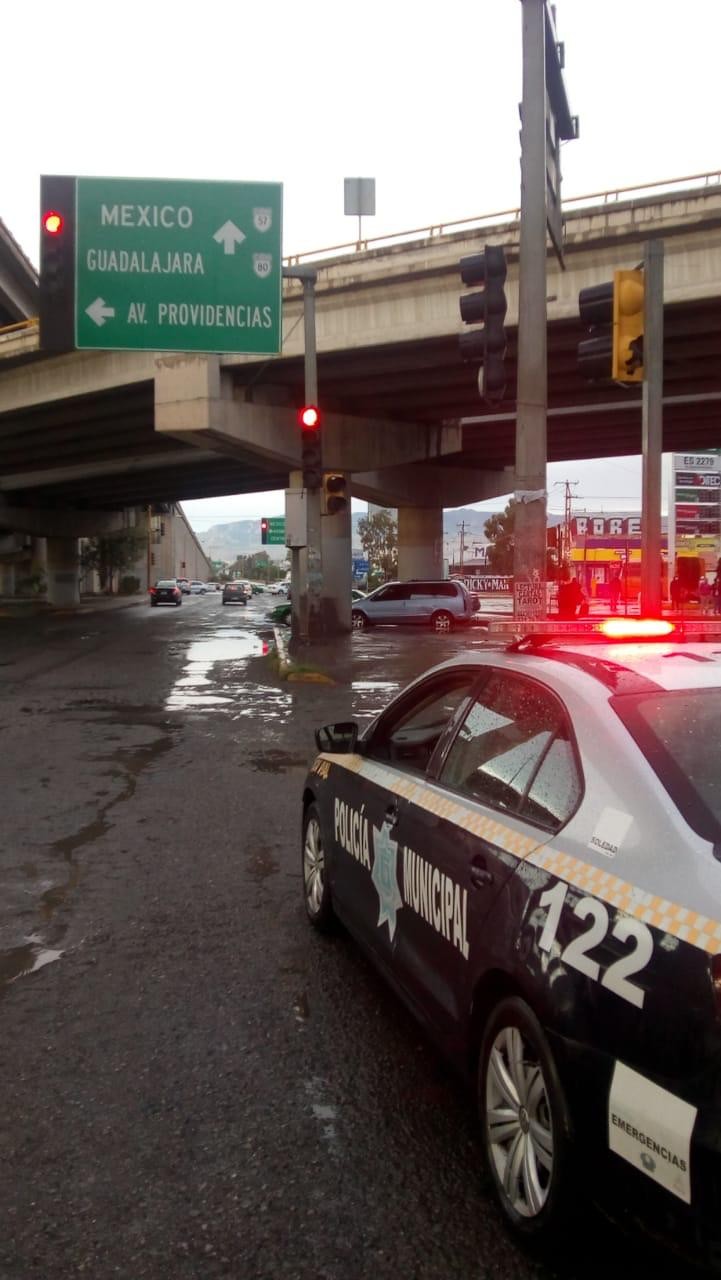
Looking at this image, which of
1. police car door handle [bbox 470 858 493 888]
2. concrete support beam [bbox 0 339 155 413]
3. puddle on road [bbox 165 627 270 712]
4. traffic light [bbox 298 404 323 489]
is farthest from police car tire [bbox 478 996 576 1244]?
concrete support beam [bbox 0 339 155 413]

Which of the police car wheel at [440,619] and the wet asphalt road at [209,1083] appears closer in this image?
the wet asphalt road at [209,1083]

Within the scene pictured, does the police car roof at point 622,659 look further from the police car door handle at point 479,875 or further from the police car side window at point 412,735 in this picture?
the police car door handle at point 479,875

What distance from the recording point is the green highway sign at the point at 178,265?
63.5 feet

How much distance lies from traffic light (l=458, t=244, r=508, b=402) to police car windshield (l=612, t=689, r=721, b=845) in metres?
7.25

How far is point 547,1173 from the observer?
2.61 metres

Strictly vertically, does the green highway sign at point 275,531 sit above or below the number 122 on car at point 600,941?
above

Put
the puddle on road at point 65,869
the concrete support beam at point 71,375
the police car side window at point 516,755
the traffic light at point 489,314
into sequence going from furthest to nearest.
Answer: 1. the concrete support beam at point 71,375
2. the traffic light at point 489,314
3. the puddle on road at point 65,869
4. the police car side window at point 516,755

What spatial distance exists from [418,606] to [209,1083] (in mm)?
30972

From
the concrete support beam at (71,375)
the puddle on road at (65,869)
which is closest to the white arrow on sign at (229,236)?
the concrete support beam at (71,375)

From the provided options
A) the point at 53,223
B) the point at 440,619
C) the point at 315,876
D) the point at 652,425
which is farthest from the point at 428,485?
the point at 315,876

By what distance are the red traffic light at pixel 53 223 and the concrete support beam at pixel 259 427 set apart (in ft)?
38.1

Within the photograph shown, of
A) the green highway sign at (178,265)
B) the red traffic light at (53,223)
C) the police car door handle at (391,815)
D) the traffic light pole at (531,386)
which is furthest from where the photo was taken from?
the green highway sign at (178,265)

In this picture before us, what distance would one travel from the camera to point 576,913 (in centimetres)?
255

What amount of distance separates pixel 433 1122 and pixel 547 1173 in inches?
33.5
